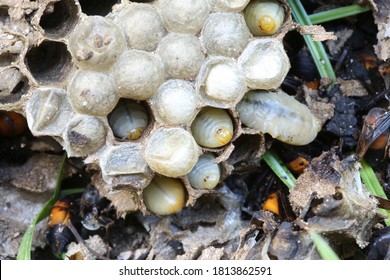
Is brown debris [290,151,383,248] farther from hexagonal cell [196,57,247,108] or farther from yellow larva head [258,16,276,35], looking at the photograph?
yellow larva head [258,16,276,35]

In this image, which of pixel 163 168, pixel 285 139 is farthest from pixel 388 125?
pixel 163 168

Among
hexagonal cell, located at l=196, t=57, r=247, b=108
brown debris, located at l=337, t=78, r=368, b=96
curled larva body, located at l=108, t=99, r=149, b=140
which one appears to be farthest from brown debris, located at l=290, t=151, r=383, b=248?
curled larva body, located at l=108, t=99, r=149, b=140

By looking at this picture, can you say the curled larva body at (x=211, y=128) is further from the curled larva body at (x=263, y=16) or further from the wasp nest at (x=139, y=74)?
the curled larva body at (x=263, y=16)

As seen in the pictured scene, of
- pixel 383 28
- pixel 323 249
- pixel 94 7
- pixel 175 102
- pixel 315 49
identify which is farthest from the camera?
pixel 315 49

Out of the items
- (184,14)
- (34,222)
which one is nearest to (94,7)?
(184,14)

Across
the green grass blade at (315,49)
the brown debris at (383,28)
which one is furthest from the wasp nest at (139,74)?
the brown debris at (383,28)

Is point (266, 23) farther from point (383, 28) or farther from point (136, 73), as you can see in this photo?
point (383, 28)
